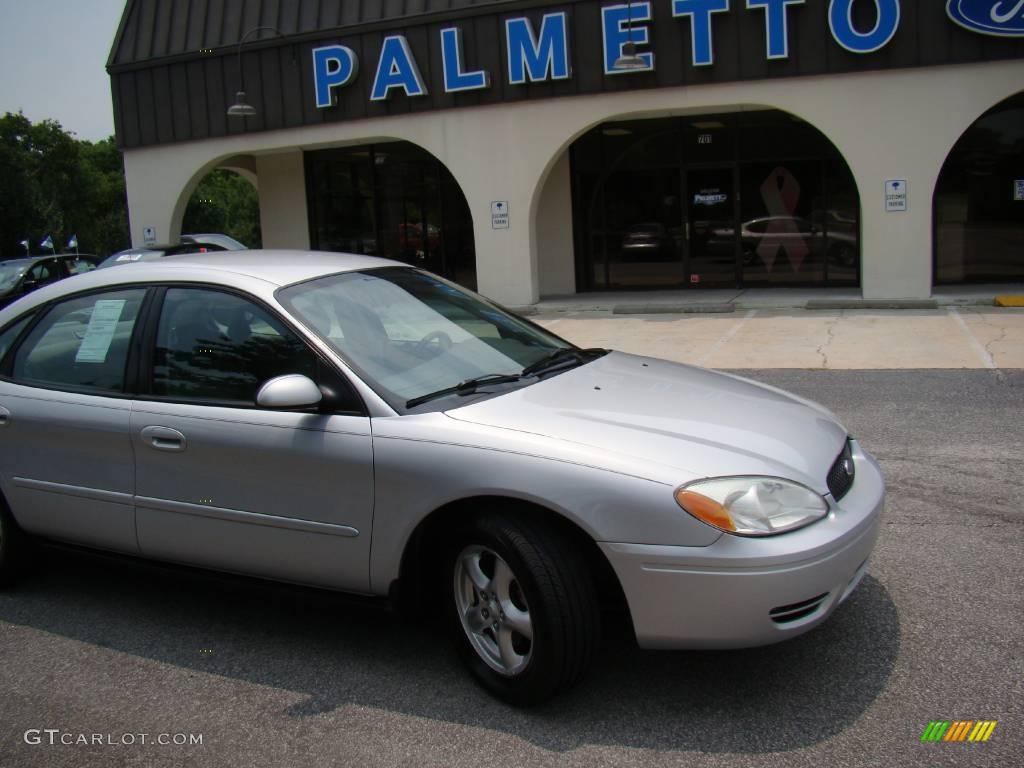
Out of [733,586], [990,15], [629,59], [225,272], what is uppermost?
[990,15]

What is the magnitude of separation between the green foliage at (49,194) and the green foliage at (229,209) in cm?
782

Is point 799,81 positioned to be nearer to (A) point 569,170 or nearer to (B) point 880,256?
(B) point 880,256

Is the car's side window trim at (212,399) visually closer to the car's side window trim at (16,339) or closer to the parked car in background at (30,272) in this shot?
the car's side window trim at (16,339)

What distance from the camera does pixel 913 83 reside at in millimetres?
14047

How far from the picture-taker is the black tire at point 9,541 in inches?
180

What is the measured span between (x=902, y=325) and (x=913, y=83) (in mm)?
3849

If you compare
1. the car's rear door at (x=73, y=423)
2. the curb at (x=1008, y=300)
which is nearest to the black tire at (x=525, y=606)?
the car's rear door at (x=73, y=423)

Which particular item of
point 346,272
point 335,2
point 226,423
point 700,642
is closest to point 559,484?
point 700,642

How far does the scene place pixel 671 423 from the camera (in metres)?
3.56

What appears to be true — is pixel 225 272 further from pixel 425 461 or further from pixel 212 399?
pixel 425 461

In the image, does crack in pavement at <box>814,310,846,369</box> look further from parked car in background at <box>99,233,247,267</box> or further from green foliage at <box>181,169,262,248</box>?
green foliage at <box>181,169,262,248</box>

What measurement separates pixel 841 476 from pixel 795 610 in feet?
2.15

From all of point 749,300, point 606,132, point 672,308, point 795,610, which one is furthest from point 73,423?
point 606,132

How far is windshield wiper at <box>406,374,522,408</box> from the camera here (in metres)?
3.70
